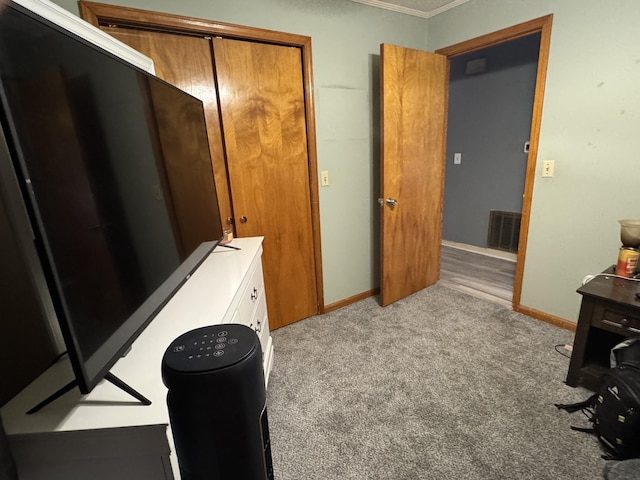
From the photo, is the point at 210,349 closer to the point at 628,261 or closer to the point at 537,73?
the point at 628,261

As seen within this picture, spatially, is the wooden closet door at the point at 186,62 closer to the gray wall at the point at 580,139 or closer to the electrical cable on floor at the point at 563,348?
the gray wall at the point at 580,139

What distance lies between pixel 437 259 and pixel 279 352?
70.3 inches

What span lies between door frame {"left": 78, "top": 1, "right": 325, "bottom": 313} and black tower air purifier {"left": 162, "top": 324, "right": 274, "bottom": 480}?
70.4 inches

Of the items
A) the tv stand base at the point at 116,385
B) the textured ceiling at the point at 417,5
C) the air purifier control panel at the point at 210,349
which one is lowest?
the tv stand base at the point at 116,385

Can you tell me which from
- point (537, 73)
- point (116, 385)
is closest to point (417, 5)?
point (537, 73)

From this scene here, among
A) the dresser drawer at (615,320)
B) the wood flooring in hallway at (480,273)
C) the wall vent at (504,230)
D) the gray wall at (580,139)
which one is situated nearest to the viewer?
the dresser drawer at (615,320)

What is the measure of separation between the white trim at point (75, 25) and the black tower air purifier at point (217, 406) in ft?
2.99

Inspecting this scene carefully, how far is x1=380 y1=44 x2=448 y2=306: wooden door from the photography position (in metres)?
2.33

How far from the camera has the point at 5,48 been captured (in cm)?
47

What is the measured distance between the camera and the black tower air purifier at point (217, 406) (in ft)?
1.31

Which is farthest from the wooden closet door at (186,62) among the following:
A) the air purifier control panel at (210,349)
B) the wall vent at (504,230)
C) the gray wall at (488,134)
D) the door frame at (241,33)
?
the wall vent at (504,230)

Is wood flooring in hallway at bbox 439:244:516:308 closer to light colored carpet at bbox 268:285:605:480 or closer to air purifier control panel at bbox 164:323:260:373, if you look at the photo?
light colored carpet at bbox 268:285:605:480

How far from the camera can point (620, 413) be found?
1.26m

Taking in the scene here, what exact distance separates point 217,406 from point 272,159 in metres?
1.93
